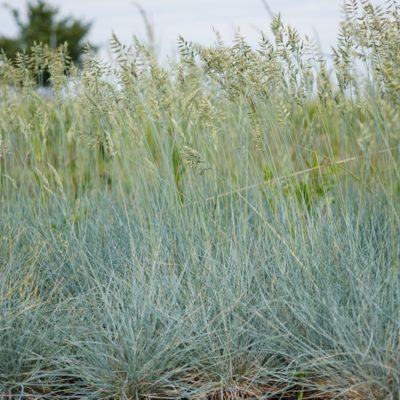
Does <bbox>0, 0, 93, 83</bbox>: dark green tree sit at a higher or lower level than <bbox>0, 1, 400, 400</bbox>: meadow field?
higher

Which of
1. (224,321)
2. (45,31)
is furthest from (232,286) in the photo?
(45,31)

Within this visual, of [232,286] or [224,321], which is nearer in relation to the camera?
[224,321]

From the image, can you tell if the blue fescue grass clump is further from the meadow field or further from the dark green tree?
the dark green tree

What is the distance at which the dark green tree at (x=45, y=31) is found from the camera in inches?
864

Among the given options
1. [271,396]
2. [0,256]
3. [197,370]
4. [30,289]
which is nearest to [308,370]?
[271,396]

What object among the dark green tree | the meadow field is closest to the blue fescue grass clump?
the meadow field

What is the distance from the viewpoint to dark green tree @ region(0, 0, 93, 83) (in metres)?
21.9

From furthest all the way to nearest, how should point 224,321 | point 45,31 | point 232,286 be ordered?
point 45,31, point 232,286, point 224,321

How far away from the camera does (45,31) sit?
74.7ft

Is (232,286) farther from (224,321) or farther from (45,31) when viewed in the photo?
(45,31)

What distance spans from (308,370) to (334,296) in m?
0.31

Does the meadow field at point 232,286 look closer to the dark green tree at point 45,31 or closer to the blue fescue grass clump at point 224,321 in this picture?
the blue fescue grass clump at point 224,321

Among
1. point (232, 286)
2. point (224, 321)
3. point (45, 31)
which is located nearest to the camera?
point (224, 321)

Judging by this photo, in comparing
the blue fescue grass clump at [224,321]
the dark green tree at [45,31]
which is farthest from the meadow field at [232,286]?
the dark green tree at [45,31]
